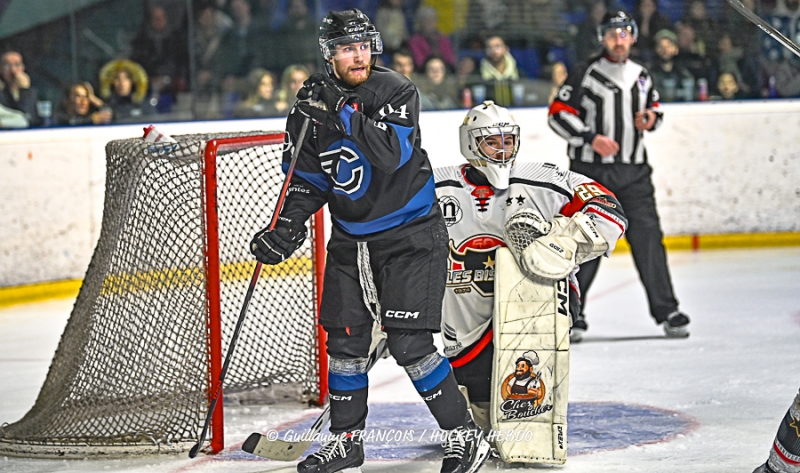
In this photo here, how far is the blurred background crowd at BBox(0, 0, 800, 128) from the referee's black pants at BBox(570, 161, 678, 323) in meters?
2.31

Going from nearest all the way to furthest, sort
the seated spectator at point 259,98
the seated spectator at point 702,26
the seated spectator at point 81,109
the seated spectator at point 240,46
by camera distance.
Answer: the seated spectator at point 81,109 < the seated spectator at point 259,98 < the seated spectator at point 240,46 < the seated spectator at point 702,26

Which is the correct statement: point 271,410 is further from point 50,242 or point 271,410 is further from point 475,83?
point 475,83

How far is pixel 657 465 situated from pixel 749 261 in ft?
12.2

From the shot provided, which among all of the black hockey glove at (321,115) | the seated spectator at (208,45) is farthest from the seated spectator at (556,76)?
the black hockey glove at (321,115)

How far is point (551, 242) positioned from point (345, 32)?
0.73 metres

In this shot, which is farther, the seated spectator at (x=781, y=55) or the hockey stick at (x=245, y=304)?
the seated spectator at (x=781, y=55)

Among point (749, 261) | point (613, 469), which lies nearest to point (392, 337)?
point (613, 469)

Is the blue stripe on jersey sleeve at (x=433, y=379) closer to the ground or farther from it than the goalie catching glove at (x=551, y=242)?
closer to the ground

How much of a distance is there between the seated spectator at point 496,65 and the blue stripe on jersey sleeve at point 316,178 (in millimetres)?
4489

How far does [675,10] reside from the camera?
7500 millimetres

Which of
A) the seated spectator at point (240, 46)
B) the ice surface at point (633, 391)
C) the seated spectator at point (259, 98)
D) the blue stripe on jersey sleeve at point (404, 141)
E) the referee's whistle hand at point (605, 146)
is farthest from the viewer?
the seated spectator at point (240, 46)

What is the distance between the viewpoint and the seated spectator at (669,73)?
7258 mm

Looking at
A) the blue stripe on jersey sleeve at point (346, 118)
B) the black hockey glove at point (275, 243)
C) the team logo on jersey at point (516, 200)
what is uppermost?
the blue stripe on jersey sleeve at point (346, 118)

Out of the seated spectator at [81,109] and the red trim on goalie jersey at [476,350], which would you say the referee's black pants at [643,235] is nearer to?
the red trim on goalie jersey at [476,350]
